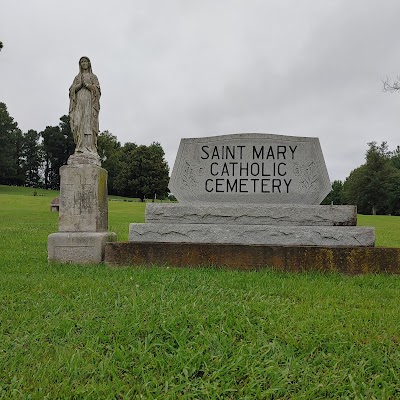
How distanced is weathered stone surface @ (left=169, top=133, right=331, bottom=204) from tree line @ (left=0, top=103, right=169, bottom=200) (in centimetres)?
3952

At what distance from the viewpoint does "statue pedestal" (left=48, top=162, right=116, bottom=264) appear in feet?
18.1

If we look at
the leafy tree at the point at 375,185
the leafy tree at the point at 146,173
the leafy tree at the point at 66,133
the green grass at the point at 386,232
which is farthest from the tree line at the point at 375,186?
the leafy tree at the point at 66,133

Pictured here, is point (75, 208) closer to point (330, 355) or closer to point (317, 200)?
point (317, 200)

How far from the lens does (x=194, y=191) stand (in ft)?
19.1

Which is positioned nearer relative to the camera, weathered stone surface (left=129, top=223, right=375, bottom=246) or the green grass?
weathered stone surface (left=129, top=223, right=375, bottom=246)

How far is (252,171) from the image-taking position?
574cm

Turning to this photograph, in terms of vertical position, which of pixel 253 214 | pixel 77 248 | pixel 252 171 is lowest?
pixel 77 248

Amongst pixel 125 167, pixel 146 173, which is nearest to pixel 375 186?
pixel 146 173

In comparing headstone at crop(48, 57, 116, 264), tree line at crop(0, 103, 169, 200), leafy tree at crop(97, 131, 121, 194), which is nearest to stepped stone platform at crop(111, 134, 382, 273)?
headstone at crop(48, 57, 116, 264)

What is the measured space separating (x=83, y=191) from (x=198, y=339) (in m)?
3.74

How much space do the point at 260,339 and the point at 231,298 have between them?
846mm

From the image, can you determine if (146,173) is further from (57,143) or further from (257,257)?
(257,257)

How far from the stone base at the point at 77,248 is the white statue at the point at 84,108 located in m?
1.39

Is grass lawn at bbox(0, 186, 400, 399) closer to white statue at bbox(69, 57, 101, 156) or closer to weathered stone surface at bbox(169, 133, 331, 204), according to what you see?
weathered stone surface at bbox(169, 133, 331, 204)
